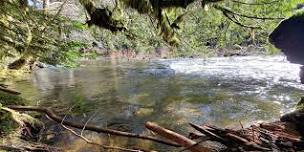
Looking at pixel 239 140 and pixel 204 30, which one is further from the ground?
pixel 204 30

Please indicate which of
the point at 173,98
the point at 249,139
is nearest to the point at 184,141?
the point at 249,139

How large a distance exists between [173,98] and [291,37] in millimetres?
4357

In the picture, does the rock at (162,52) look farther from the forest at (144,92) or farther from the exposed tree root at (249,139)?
the exposed tree root at (249,139)

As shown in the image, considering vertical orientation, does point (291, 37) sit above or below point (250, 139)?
above

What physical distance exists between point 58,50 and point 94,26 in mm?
1611

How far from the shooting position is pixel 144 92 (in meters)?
14.9

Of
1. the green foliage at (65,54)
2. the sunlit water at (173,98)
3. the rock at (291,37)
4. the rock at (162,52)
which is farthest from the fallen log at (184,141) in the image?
the rock at (162,52)

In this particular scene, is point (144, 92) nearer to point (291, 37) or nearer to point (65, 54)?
point (291, 37)

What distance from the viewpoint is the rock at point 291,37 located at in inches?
490

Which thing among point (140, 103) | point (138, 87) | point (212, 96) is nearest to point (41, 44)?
point (140, 103)

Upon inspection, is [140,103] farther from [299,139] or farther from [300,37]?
[299,139]

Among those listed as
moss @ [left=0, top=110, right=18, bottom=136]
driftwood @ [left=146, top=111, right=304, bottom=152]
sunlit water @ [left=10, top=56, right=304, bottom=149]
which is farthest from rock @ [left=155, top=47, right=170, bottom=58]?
driftwood @ [left=146, top=111, right=304, bottom=152]

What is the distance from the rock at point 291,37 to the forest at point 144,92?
0.04 metres

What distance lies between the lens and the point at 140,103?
495 inches
